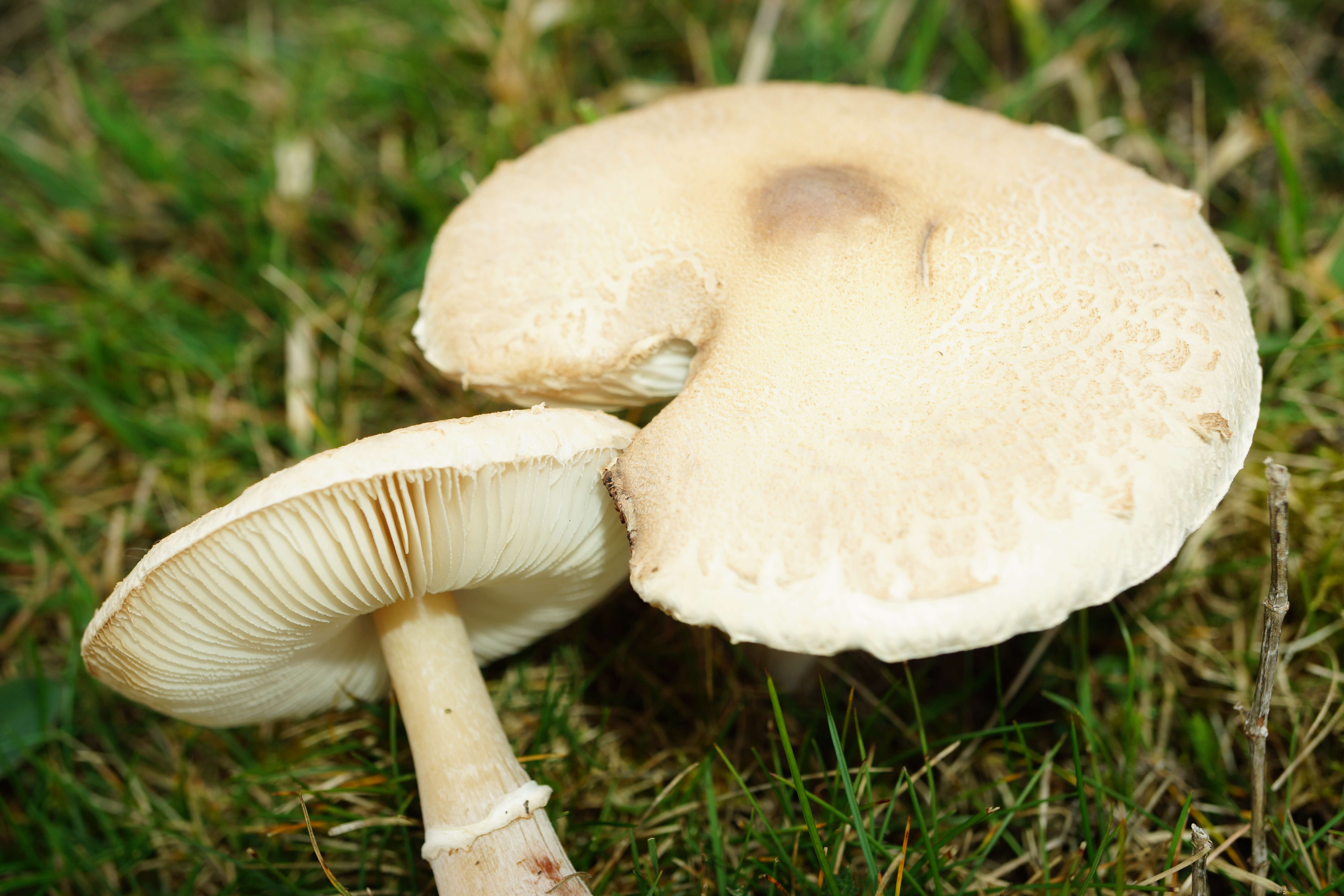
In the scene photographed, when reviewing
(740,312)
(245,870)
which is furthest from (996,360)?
(245,870)

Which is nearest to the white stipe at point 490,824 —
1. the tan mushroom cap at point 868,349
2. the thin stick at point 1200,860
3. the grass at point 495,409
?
the grass at point 495,409

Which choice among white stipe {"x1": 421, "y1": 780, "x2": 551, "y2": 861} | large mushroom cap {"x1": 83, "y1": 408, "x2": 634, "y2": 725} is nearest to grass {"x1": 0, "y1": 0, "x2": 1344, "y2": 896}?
white stipe {"x1": 421, "y1": 780, "x2": 551, "y2": 861}

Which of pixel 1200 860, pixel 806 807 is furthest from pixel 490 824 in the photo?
pixel 1200 860

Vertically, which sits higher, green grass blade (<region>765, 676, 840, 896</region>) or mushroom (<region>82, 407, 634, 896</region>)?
mushroom (<region>82, 407, 634, 896</region>)

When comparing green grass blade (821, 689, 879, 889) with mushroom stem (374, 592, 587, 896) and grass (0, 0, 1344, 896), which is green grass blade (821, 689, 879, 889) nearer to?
grass (0, 0, 1344, 896)

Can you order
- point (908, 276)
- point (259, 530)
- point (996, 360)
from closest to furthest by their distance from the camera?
point (259, 530)
point (996, 360)
point (908, 276)

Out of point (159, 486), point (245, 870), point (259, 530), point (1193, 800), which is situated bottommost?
point (1193, 800)

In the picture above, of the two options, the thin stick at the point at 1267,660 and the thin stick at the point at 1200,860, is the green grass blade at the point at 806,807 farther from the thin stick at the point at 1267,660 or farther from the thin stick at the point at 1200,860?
the thin stick at the point at 1267,660

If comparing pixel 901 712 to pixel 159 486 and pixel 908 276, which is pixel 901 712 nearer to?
pixel 908 276
